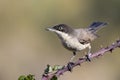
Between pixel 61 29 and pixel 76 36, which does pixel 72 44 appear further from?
pixel 76 36

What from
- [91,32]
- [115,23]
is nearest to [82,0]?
[115,23]

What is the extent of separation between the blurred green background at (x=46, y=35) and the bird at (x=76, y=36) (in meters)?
7.28

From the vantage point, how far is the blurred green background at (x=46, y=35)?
14.5m

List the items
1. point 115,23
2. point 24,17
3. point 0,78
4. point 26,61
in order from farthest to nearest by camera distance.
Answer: point 24,17 → point 115,23 → point 26,61 → point 0,78

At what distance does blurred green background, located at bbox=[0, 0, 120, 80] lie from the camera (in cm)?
1452

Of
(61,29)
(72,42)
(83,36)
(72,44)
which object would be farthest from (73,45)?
(83,36)

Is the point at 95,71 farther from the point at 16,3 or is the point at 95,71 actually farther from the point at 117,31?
the point at 16,3

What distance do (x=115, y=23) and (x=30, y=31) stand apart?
9.64 feet

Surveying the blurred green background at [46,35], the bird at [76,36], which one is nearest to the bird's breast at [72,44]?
the bird at [76,36]

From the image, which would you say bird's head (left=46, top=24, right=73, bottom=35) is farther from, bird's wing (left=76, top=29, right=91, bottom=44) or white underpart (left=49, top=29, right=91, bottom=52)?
bird's wing (left=76, top=29, right=91, bottom=44)

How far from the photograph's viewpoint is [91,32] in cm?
625

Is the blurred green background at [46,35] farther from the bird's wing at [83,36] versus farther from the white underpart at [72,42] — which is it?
the white underpart at [72,42]

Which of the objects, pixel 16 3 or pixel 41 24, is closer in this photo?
pixel 41 24

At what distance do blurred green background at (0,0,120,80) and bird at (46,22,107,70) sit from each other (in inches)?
287
